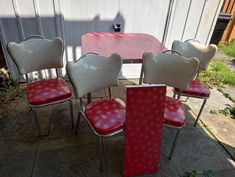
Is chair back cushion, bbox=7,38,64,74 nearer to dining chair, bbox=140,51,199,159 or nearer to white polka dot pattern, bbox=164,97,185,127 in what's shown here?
dining chair, bbox=140,51,199,159

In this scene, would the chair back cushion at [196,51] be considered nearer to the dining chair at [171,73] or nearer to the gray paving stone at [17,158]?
the dining chair at [171,73]

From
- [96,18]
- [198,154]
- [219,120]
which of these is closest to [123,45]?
[96,18]

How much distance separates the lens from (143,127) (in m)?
1.87

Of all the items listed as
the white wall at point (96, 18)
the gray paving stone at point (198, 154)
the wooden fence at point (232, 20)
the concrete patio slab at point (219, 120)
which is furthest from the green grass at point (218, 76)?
the wooden fence at point (232, 20)

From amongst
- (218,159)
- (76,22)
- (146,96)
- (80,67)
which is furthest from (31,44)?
(218,159)

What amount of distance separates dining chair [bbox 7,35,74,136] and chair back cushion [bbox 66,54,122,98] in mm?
373

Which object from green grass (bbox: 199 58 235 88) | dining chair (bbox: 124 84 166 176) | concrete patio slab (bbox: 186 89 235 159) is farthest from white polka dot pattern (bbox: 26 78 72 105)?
green grass (bbox: 199 58 235 88)

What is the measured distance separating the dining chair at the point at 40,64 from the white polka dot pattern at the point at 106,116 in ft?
1.37

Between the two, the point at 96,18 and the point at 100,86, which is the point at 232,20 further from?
the point at 100,86

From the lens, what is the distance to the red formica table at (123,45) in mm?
2328

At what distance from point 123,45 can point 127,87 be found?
104cm

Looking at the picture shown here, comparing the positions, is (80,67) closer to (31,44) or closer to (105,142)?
(31,44)

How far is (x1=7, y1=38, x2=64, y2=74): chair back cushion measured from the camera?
2254 millimetres

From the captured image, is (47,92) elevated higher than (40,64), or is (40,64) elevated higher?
(40,64)
